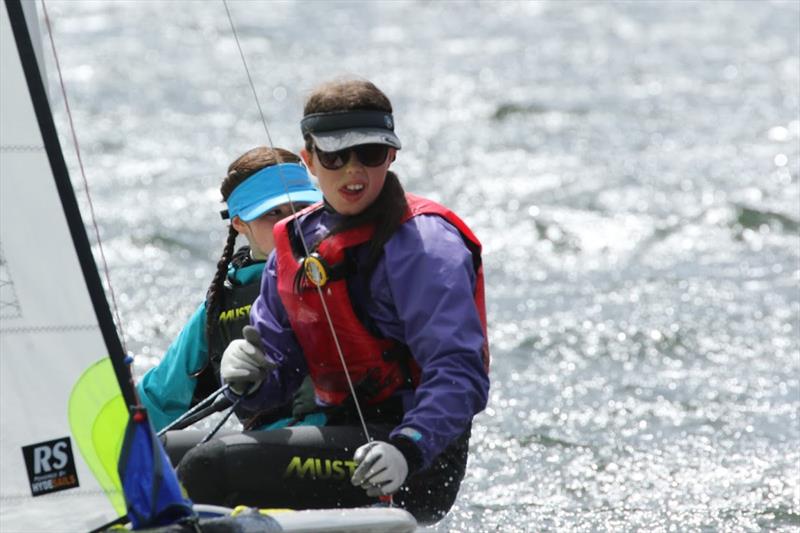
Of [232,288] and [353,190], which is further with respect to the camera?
[232,288]

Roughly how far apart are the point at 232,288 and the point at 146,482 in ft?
4.02

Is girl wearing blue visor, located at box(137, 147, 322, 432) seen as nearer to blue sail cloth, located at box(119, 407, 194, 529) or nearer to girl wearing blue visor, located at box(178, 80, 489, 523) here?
girl wearing blue visor, located at box(178, 80, 489, 523)

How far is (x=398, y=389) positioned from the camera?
310 cm

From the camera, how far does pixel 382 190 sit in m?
3.07

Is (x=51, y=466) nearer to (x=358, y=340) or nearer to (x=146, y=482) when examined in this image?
(x=146, y=482)

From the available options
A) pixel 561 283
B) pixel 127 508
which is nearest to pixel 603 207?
pixel 561 283

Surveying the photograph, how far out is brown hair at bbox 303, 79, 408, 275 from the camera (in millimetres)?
2996

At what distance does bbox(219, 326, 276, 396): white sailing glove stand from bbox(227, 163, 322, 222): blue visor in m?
0.58

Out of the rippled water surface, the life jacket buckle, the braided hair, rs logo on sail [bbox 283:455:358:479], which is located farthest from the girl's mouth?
the braided hair

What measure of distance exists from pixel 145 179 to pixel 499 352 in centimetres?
402

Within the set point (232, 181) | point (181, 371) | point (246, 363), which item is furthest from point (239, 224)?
point (246, 363)

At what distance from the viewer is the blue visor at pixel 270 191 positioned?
362 centimetres

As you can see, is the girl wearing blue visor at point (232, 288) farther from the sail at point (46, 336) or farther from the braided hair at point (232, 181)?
the sail at point (46, 336)

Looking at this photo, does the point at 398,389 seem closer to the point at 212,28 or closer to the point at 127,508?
the point at 127,508
